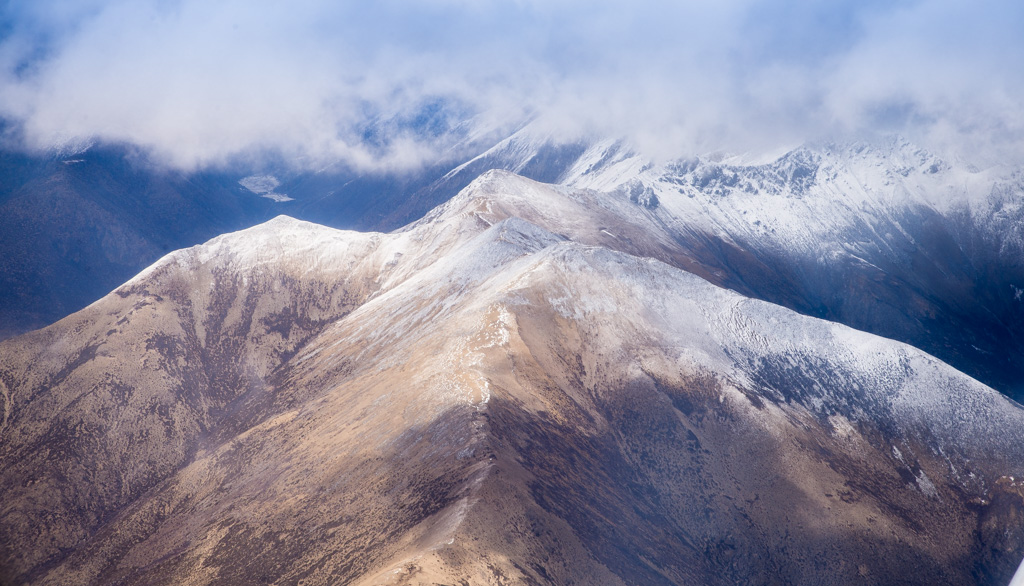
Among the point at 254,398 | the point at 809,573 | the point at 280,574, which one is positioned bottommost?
the point at 809,573

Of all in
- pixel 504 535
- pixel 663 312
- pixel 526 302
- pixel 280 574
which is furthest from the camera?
pixel 663 312

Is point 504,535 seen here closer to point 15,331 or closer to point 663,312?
point 663,312

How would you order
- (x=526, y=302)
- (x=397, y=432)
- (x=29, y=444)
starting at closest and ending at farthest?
(x=397, y=432) < (x=29, y=444) < (x=526, y=302)

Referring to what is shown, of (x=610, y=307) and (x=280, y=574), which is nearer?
(x=280, y=574)

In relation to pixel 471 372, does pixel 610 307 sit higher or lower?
lower

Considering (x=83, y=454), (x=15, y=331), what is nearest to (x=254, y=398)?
(x=83, y=454)

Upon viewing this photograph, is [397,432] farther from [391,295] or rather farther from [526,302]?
[391,295]

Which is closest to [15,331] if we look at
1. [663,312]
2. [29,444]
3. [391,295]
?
[29,444]
